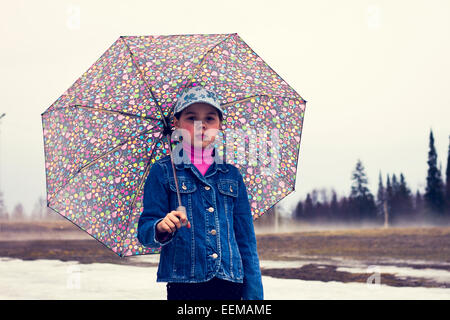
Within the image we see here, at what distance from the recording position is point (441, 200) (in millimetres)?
42312

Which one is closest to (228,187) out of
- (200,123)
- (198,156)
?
(198,156)

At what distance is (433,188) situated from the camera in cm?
4222

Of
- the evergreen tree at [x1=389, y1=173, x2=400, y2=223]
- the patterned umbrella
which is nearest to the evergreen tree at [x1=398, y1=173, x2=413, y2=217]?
the evergreen tree at [x1=389, y1=173, x2=400, y2=223]

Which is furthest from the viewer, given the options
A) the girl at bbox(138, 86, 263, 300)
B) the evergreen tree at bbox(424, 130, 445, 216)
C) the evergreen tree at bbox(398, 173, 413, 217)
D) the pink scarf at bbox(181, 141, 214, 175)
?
the evergreen tree at bbox(398, 173, 413, 217)

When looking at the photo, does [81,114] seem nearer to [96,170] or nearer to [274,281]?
[96,170]

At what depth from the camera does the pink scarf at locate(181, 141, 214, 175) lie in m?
2.80

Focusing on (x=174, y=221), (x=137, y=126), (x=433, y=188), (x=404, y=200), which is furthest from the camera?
(x=404, y=200)

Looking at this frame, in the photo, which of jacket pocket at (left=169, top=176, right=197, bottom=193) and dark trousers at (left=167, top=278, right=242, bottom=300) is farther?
jacket pocket at (left=169, top=176, right=197, bottom=193)

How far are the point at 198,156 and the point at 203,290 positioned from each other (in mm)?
686

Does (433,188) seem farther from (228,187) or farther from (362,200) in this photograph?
(228,187)

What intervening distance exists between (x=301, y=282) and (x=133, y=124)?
7.29 m

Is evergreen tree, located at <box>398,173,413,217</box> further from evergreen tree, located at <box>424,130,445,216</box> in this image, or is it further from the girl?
the girl
